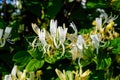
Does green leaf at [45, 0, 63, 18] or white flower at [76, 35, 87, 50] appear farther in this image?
green leaf at [45, 0, 63, 18]

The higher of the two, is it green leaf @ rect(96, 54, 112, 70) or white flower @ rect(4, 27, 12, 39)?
white flower @ rect(4, 27, 12, 39)

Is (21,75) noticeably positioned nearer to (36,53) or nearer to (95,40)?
(36,53)

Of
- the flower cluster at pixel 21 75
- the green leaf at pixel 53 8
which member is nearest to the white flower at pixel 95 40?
the flower cluster at pixel 21 75

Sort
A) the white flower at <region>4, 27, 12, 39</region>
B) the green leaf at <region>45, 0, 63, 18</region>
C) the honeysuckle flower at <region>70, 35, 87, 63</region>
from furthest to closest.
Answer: the green leaf at <region>45, 0, 63, 18</region> → the white flower at <region>4, 27, 12, 39</region> → the honeysuckle flower at <region>70, 35, 87, 63</region>

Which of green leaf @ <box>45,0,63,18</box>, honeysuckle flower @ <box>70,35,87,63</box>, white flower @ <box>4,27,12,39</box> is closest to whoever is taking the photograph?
honeysuckle flower @ <box>70,35,87,63</box>

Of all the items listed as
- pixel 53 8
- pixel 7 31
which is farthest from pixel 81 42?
pixel 53 8

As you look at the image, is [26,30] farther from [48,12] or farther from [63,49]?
[63,49]

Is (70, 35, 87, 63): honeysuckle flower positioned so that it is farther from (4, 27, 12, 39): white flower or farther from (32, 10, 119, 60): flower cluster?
(4, 27, 12, 39): white flower

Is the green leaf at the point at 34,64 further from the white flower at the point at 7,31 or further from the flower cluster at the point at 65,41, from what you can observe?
the white flower at the point at 7,31

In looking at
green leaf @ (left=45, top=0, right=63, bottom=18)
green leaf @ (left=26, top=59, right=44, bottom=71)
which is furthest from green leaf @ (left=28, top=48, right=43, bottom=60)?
green leaf @ (left=45, top=0, right=63, bottom=18)
